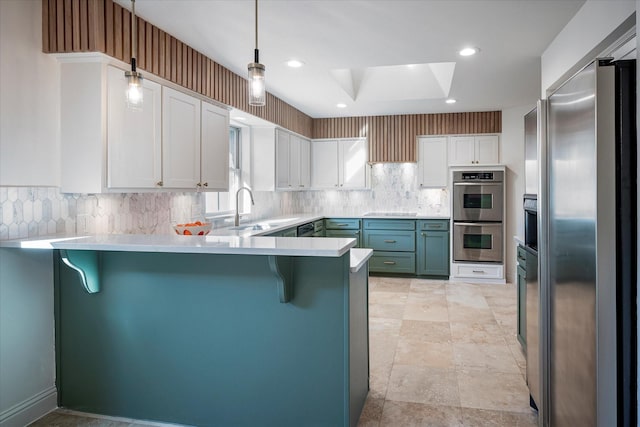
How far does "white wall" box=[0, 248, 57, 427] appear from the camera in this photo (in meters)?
2.38

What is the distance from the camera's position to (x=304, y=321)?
90.6 inches

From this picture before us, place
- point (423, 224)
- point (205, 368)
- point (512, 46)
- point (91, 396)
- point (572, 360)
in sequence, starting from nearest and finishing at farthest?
point (572, 360), point (205, 368), point (91, 396), point (512, 46), point (423, 224)

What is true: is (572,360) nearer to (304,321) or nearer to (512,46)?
(304,321)

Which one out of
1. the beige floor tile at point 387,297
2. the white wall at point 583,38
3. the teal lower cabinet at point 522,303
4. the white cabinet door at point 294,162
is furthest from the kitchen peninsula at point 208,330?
the white cabinet door at point 294,162

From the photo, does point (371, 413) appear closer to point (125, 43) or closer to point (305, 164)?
point (125, 43)

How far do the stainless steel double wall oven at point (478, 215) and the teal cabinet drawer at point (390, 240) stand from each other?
62 cm

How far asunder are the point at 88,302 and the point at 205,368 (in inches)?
31.5

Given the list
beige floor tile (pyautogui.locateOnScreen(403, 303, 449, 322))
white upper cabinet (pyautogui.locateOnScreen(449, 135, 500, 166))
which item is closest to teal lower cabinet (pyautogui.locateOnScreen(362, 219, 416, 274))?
white upper cabinet (pyautogui.locateOnScreen(449, 135, 500, 166))

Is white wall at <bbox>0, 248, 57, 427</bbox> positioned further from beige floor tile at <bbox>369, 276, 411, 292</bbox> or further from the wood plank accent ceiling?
beige floor tile at <bbox>369, 276, 411, 292</bbox>

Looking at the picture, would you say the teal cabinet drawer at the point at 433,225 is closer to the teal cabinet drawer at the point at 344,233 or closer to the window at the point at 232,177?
the teal cabinet drawer at the point at 344,233

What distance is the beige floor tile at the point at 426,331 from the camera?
3887mm

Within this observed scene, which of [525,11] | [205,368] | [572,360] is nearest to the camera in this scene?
[572,360]

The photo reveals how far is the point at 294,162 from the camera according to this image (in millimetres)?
6340

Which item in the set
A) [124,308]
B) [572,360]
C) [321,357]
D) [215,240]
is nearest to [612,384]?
[572,360]
